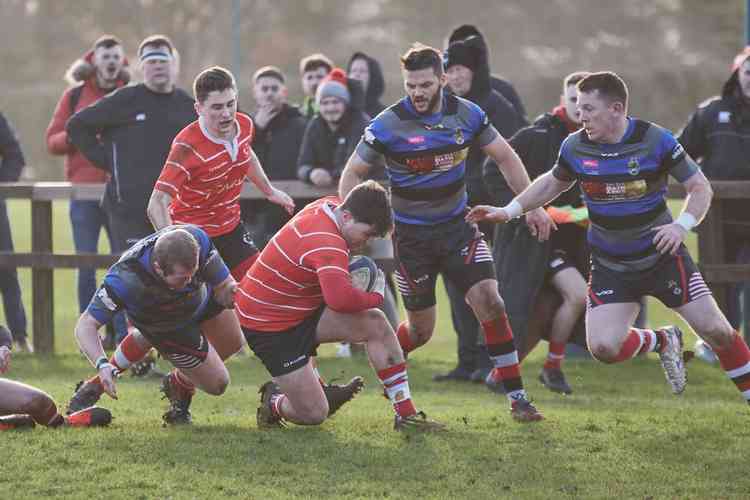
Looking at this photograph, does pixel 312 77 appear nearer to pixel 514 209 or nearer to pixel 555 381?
pixel 555 381

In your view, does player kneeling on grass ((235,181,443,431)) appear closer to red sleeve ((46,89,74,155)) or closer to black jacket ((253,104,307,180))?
black jacket ((253,104,307,180))

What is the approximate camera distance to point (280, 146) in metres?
12.0

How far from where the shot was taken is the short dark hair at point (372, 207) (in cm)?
718

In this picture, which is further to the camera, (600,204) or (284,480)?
(600,204)

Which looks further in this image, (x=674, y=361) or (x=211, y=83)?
(x=211, y=83)

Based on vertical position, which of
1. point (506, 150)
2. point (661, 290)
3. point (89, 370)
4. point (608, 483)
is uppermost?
point (506, 150)

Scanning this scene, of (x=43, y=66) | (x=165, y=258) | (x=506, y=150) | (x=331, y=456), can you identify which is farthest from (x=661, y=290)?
(x=43, y=66)

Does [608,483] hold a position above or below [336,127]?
below

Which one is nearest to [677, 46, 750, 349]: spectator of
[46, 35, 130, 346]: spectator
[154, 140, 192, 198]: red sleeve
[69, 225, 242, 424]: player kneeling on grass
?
[154, 140, 192, 198]: red sleeve

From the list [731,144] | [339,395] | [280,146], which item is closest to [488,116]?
[731,144]

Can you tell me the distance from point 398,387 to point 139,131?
3.70 meters

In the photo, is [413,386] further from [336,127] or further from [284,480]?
[284,480]

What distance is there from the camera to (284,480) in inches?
258

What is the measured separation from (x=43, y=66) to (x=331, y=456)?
36606mm
